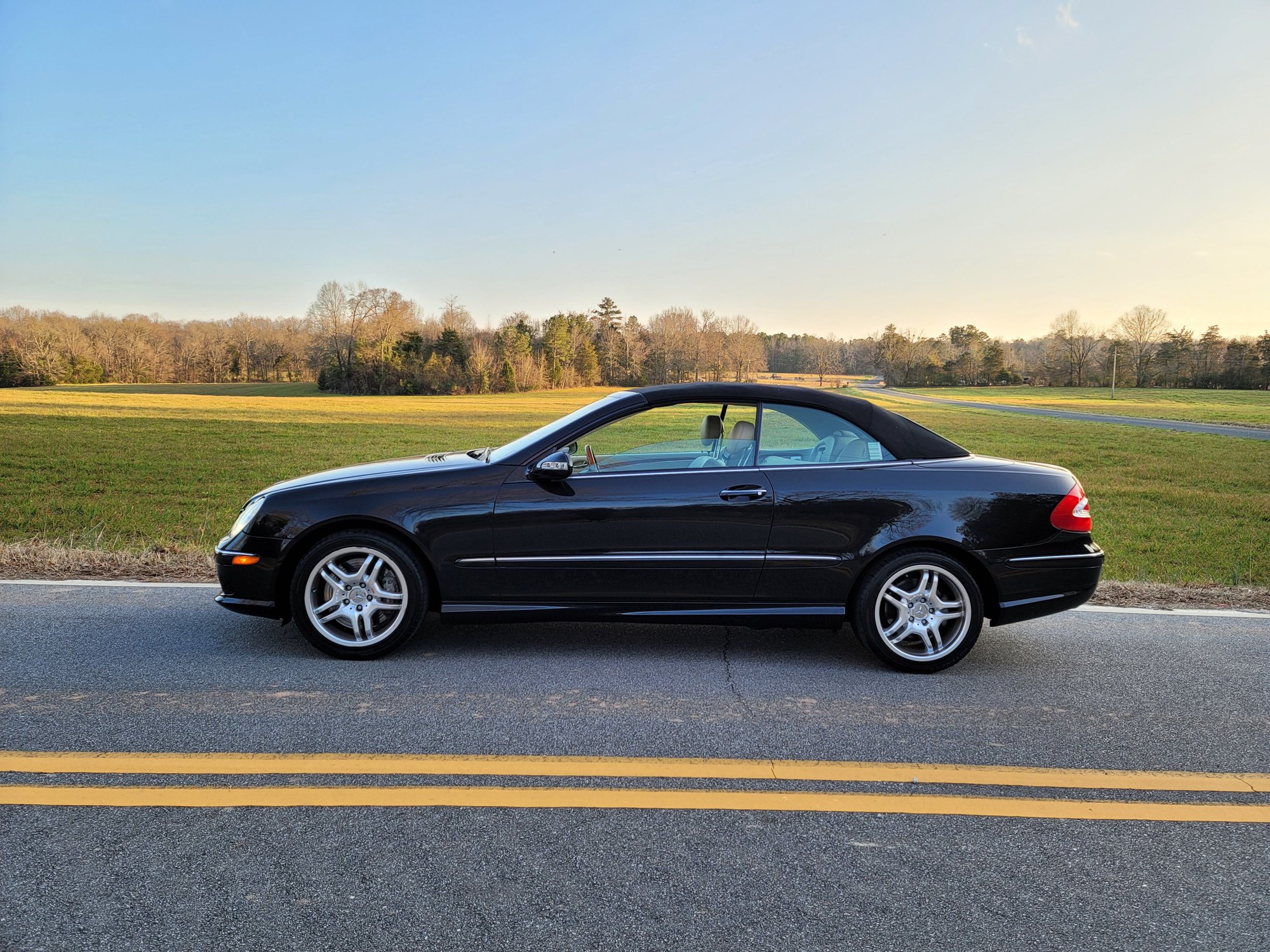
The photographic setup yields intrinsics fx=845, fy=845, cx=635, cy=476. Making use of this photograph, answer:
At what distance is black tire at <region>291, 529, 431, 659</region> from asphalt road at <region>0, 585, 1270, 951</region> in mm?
158

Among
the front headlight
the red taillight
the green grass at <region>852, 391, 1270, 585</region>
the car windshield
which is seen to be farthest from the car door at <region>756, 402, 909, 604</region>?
the front headlight

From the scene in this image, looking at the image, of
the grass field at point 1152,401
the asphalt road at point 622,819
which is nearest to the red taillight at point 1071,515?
the asphalt road at point 622,819

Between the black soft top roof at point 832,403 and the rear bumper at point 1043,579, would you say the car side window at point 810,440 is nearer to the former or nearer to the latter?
the black soft top roof at point 832,403

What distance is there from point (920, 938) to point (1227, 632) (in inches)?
163

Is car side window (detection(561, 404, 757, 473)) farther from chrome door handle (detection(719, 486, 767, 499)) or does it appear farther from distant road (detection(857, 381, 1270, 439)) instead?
distant road (detection(857, 381, 1270, 439))

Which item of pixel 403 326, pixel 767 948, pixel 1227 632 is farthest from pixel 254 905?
pixel 403 326

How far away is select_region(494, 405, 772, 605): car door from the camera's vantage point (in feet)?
14.5

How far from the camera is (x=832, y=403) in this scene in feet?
15.5

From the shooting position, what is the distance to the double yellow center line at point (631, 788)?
2.88m

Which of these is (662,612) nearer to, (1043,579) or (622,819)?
(622,819)

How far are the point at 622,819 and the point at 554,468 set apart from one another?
2.00 metres

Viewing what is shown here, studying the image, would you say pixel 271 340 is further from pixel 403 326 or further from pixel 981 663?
pixel 981 663

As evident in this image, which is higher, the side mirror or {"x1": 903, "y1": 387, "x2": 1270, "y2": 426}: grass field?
{"x1": 903, "y1": 387, "x2": 1270, "y2": 426}: grass field

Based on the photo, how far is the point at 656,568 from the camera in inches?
174
